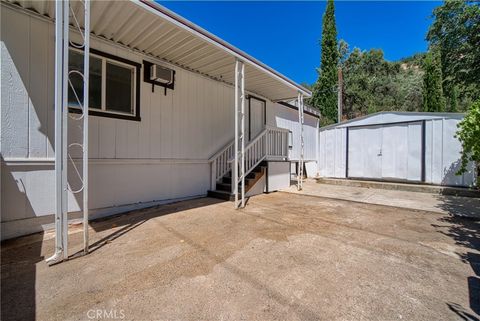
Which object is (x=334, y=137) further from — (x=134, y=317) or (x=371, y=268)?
(x=134, y=317)

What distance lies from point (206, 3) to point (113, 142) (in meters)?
4.89

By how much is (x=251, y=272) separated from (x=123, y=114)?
143 inches

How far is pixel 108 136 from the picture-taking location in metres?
3.91

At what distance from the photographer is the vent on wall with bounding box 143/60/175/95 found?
173 inches

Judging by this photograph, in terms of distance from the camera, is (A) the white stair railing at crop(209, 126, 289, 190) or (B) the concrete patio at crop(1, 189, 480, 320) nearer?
(B) the concrete patio at crop(1, 189, 480, 320)

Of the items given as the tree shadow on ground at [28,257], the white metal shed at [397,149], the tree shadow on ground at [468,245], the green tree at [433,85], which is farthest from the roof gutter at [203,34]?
the green tree at [433,85]

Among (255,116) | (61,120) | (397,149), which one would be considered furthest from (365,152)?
(61,120)

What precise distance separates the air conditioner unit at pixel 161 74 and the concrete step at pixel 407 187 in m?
6.80

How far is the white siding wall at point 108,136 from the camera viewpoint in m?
2.97

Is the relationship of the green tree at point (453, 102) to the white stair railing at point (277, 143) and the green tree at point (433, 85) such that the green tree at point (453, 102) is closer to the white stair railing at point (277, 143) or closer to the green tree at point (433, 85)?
the green tree at point (433, 85)

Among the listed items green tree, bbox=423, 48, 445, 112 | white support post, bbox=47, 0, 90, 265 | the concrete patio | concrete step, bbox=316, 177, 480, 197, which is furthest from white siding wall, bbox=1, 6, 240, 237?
green tree, bbox=423, 48, 445, 112

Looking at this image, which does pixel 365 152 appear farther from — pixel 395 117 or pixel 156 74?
pixel 156 74

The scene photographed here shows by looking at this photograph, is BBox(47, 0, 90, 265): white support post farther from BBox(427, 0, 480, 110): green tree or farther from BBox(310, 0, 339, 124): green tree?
BBox(427, 0, 480, 110): green tree

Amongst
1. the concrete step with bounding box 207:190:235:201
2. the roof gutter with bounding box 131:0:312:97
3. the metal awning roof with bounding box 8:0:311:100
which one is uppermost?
the metal awning roof with bounding box 8:0:311:100
